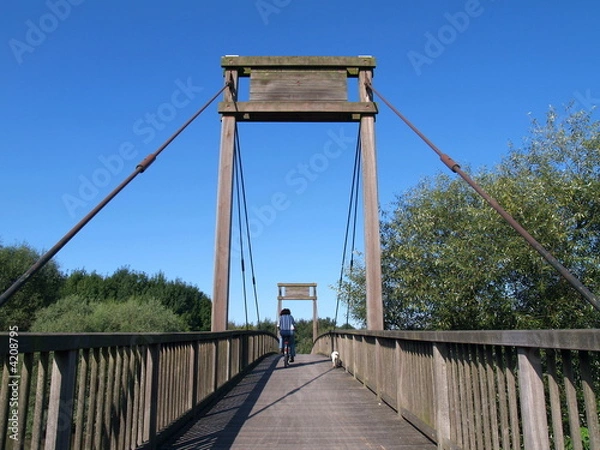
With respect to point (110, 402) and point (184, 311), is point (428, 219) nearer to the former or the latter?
point (110, 402)

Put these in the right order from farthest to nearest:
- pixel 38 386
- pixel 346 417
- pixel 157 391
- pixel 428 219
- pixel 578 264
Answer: pixel 428 219, pixel 578 264, pixel 346 417, pixel 157 391, pixel 38 386

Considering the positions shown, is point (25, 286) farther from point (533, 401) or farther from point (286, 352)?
point (533, 401)

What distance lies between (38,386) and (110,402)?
0.81 m

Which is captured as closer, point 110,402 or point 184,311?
point 110,402

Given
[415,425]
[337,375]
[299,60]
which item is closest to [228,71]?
[299,60]

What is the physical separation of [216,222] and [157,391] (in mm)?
3837

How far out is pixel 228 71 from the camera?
24.5ft

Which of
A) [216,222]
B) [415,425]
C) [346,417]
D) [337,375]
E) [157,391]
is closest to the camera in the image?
[157,391]

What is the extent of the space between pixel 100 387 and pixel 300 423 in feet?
6.97

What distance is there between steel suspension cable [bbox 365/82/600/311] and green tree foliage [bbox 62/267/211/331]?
1549 inches

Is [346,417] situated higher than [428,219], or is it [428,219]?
[428,219]

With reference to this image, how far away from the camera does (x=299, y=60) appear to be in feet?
24.4

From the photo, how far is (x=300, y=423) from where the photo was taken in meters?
4.14

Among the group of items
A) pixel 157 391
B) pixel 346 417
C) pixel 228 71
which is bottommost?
pixel 346 417
